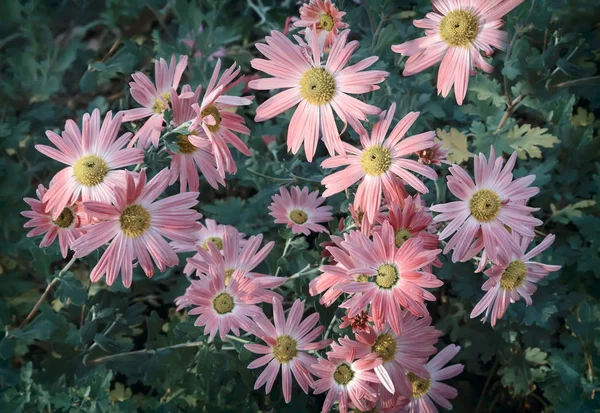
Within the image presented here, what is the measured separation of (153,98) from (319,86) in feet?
1.54

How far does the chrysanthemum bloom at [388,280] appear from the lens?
5.05 ft

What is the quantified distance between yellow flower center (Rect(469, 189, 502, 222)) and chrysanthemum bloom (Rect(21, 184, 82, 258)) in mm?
1057

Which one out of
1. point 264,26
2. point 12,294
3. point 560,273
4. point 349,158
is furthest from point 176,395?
point 264,26

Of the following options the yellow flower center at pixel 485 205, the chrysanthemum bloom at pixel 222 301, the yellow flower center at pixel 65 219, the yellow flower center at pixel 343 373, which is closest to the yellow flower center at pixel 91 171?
the yellow flower center at pixel 65 219

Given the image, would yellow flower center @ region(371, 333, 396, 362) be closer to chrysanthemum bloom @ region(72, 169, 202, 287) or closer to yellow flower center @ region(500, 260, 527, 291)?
yellow flower center @ region(500, 260, 527, 291)

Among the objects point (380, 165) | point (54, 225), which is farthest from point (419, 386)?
point (54, 225)

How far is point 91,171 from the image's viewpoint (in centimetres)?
161

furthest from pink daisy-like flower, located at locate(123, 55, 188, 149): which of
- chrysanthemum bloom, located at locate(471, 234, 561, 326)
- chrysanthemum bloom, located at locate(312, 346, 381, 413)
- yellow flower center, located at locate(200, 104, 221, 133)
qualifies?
chrysanthemum bloom, located at locate(471, 234, 561, 326)

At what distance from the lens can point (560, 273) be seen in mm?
2385

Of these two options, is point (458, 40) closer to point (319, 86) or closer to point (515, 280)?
point (319, 86)

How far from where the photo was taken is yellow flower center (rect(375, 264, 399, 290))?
159 centimetres

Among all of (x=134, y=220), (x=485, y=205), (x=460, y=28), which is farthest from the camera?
(x=460, y=28)

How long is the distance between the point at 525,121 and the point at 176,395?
190 centimetres

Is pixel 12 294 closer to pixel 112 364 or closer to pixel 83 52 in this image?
pixel 112 364
